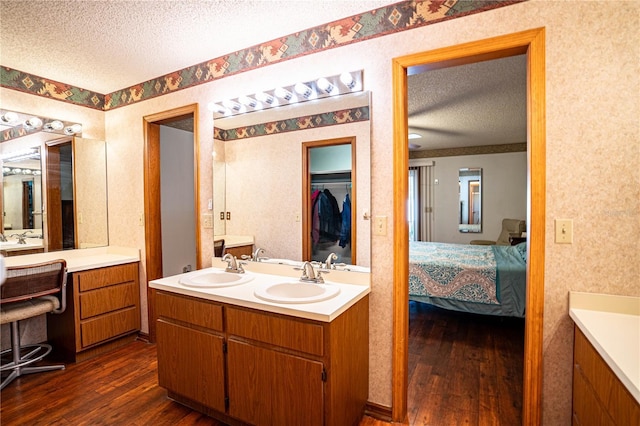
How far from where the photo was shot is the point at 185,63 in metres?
2.45

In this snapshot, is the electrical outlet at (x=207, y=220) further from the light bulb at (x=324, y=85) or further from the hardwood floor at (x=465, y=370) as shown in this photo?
→ the hardwood floor at (x=465, y=370)

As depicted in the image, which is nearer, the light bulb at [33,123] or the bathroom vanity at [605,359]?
the bathroom vanity at [605,359]

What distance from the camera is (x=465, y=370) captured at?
7.76 ft

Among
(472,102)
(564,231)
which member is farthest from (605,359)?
(472,102)

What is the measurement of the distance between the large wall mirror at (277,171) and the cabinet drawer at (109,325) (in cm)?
124

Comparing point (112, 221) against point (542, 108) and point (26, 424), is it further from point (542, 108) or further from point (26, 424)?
point (542, 108)

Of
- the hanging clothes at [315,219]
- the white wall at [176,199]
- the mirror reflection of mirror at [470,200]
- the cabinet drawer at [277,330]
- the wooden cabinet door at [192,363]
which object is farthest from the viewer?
the mirror reflection of mirror at [470,200]

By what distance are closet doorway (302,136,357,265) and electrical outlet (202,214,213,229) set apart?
851 mm

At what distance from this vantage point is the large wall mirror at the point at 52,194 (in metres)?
2.45

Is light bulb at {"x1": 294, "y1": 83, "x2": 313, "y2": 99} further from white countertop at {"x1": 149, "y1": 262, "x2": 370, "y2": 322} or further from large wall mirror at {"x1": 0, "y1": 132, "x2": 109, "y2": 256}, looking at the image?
large wall mirror at {"x1": 0, "y1": 132, "x2": 109, "y2": 256}

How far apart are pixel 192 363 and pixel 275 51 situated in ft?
6.89

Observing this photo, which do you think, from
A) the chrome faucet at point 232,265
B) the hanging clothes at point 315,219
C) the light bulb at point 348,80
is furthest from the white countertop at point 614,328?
the chrome faucet at point 232,265

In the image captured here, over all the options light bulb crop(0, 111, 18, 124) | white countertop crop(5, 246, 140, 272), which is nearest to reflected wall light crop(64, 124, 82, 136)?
light bulb crop(0, 111, 18, 124)

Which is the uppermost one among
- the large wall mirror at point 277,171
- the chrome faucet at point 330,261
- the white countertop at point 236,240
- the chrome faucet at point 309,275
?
the large wall mirror at point 277,171
